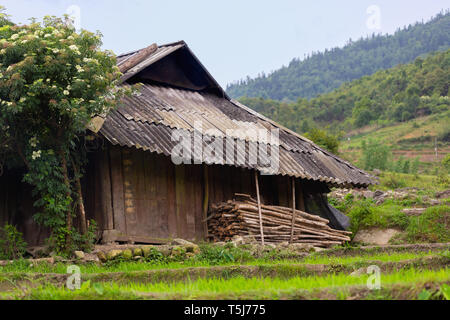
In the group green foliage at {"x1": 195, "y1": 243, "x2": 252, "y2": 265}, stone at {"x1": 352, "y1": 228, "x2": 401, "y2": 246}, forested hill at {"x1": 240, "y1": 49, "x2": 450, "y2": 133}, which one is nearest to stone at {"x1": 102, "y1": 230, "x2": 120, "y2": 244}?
green foliage at {"x1": 195, "y1": 243, "x2": 252, "y2": 265}

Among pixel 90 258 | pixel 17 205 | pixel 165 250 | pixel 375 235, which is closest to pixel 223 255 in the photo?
pixel 165 250

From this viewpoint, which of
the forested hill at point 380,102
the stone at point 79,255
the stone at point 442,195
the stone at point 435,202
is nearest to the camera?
the stone at point 79,255

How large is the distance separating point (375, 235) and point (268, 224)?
17.7 ft

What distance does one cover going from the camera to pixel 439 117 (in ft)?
177

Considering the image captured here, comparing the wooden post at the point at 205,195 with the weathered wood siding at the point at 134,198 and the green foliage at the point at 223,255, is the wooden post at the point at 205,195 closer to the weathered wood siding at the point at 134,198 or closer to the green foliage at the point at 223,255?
the weathered wood siding at the point at 134,198

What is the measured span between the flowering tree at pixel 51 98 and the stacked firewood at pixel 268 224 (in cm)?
343

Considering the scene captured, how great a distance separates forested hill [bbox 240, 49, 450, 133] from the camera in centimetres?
5872

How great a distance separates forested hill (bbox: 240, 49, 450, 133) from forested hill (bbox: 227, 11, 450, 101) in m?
38.3

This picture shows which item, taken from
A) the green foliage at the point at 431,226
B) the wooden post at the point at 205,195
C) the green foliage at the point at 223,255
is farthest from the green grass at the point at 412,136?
the green foliage at the point at 223,255

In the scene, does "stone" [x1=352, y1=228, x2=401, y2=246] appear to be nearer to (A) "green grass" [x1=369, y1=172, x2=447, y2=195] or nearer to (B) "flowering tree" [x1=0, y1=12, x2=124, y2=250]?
(B) "flowering tree" [x1=0, y1=12, x2=124, y2=250]

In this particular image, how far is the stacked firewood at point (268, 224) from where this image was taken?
12109mm
